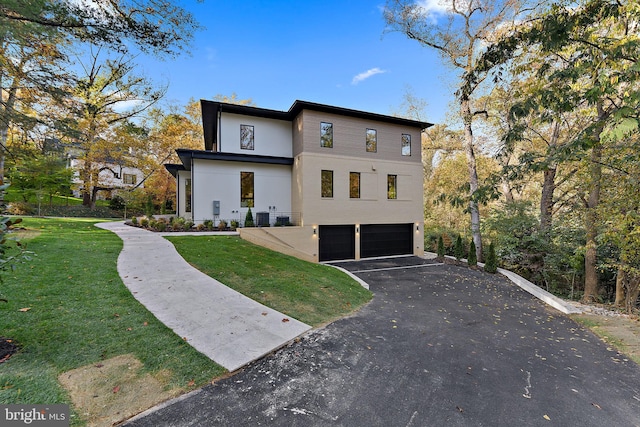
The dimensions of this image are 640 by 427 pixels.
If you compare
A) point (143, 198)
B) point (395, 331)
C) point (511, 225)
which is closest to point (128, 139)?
point (143, 198)

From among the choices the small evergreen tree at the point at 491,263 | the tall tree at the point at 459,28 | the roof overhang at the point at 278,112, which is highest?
the tall tree at the point at 459,28

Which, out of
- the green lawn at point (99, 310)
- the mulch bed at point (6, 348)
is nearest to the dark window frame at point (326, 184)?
the green lawn at point (99, 310)

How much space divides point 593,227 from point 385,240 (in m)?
8.50

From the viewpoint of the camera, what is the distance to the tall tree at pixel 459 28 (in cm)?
1272

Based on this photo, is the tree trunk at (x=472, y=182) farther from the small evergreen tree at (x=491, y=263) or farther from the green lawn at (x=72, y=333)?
the green lawn at (x=72, y=333)

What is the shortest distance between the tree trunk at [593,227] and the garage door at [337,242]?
9063 millimetres

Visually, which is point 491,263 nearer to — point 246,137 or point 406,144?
point 406,144

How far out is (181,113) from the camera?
25.6m

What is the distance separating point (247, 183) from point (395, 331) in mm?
10882

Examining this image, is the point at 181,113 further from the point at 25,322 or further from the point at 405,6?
the point at 25,322

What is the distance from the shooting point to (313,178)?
13.3m

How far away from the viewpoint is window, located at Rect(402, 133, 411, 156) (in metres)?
15.6

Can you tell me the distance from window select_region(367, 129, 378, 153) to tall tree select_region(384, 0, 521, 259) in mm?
4366

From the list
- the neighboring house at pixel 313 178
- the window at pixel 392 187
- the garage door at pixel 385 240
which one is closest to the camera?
the neighboring house at pixel 313 178
